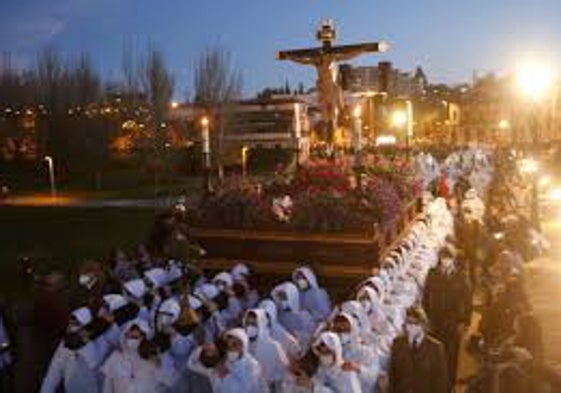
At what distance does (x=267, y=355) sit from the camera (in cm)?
920

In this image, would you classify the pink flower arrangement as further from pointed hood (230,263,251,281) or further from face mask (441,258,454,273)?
face mask (441,258,454,273)

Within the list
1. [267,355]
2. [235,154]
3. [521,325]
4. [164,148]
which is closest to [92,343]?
[267,355]

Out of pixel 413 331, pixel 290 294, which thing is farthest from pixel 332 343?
pixel 290 294

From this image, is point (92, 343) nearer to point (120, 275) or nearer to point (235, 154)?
point (120, 275)

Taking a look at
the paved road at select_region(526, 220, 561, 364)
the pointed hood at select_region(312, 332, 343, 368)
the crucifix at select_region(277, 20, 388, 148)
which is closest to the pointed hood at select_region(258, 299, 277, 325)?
the pointed hood at select_region(312, 332, 343, 368)

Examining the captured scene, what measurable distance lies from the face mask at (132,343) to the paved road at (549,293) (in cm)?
666

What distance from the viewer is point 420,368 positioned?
9250mm

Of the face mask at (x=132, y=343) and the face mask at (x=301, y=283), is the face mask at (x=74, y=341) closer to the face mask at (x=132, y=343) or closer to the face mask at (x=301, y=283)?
the face mask at (x=132, y=343)

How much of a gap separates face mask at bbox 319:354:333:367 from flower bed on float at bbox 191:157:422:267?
3263 millimetres

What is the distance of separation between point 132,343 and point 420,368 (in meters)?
2.83

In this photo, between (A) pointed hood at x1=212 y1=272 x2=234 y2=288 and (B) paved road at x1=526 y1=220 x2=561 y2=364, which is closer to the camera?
(A) pointed hood at x1=212 y1=272 x2=234 y2=288

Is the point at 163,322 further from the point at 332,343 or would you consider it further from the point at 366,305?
the point at 366,305

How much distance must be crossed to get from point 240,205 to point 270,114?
4255 cm

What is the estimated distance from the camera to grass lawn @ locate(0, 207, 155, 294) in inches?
804
